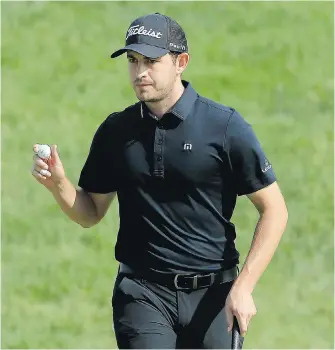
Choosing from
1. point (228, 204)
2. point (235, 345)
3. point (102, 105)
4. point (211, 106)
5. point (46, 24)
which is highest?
point (46, 24)

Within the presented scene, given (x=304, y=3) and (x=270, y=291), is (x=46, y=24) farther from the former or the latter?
(x=270, y=291)

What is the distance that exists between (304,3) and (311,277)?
8486 mm

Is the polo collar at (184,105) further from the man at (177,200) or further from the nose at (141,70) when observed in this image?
the nose at (141,70)

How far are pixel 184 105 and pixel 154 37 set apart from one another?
428 millimetres

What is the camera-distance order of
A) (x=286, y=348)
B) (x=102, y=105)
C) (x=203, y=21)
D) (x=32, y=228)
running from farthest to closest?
(x=203, y=21) < (x=102, y=105) < (x=32, y=228) < (x=286, y=348)

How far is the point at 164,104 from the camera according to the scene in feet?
26.0

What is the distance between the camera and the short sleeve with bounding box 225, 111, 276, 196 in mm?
→ 7715

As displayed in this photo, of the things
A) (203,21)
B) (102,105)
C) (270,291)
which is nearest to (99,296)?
(270,291)

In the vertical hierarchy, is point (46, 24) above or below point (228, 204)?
above

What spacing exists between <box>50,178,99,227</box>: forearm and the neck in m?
0.66

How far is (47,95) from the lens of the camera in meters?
19.4

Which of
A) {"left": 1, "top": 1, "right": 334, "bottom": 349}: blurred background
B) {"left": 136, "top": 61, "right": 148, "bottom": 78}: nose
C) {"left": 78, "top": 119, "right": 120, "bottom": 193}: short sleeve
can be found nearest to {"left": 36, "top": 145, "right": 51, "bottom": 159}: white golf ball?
{"left": 78, "top": 119, "right": 120, "bottom": 193}: short sleeve

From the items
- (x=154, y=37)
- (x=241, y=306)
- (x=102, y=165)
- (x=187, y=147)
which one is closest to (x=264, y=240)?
(x=241, y=306)

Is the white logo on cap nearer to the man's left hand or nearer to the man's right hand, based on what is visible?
the man's right hand
